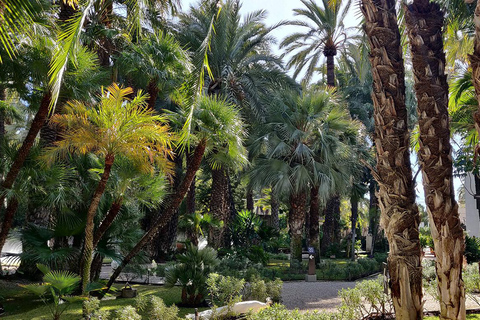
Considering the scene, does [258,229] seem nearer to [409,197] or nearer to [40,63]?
[40,63]

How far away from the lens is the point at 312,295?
1181cm

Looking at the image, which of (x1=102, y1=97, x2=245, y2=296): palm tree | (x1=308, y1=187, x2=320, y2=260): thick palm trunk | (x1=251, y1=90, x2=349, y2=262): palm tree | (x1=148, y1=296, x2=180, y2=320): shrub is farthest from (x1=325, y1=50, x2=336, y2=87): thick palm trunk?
(x1=148, y1=296, x2=180, y2=320): shrub

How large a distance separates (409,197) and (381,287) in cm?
378

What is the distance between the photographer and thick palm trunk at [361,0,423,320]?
15.3 ft

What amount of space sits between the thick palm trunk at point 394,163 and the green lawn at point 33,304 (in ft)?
16.9

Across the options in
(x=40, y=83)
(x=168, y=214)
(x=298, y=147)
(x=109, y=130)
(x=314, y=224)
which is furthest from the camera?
(x=314, y=224)

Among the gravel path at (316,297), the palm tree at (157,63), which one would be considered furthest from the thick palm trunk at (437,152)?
the palm tree at (157,63)

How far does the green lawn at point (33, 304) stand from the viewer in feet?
27.7

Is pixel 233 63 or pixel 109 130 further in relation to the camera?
pixel 233 63

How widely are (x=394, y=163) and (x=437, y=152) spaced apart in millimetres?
471

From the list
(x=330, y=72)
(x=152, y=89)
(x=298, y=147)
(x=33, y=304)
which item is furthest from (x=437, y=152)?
(x=330, y=72)

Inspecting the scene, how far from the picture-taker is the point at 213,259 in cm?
994

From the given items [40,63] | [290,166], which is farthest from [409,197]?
[290,166]

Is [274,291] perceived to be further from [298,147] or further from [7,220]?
[298,147]
